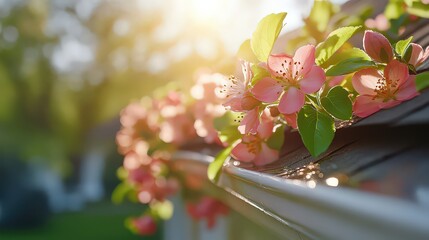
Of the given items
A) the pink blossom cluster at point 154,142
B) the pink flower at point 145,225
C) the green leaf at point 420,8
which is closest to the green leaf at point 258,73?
the green leaf at point 420,8

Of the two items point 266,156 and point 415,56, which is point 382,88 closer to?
point 415,56

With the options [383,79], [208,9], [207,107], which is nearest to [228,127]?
[383,79]

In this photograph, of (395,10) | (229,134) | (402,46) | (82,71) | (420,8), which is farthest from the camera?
(82,71)

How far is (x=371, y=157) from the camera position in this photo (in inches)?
52.1

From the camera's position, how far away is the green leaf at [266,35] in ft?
5.57

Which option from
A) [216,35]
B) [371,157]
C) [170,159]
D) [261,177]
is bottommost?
[216,35]

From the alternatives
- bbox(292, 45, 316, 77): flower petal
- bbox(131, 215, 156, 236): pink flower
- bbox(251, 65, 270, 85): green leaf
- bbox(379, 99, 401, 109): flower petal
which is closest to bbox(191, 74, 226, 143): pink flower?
bbox(251, 65, 270, 85): green leaf

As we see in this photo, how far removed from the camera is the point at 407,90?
155cm

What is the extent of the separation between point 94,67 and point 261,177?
91.0 ft

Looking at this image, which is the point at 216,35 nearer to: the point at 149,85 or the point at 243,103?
the point at 149,85

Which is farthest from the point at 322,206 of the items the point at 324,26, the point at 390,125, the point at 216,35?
the point at 216,35

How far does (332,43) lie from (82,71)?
27.5 metres

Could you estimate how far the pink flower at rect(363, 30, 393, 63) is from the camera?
158 centimetres

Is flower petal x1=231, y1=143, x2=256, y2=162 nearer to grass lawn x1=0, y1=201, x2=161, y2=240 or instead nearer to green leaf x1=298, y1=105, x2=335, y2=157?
green leaf x1=298, y1=105, x2=335, y2=157
